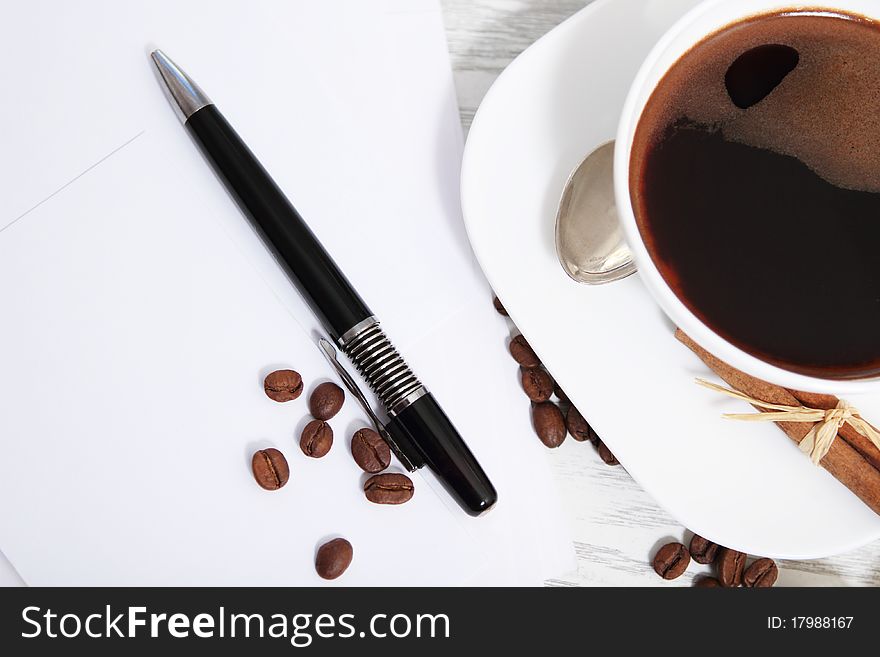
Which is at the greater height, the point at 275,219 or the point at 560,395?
the point at 275,219

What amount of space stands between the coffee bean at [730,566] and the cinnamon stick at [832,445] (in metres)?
0.22

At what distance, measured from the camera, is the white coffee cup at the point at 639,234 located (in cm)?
65

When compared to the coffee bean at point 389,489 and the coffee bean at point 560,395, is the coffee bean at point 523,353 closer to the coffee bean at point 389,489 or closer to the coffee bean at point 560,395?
the coffee bean at point 560,395

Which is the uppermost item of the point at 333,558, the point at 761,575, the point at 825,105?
the point at 825,105

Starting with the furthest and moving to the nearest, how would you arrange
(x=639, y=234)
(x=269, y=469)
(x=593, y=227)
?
(x=269, y=469) < (x=593, y=227) < (x=639, y=234)

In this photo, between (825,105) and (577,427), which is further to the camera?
(577,427)

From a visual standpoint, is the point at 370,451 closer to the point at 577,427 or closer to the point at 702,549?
the point at 577,427

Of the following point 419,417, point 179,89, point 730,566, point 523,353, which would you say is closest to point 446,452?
point 419,417

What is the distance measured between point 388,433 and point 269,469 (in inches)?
5.8

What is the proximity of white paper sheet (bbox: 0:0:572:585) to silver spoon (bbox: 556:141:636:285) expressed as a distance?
0.55 feet

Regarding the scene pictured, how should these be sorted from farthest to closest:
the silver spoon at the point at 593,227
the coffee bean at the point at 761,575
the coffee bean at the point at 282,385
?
the coffee bean at the point at 761,575 < the coffee bean at the point at 282,385 < the silver spoon at the point at 593,227

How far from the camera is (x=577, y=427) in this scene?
1.00 meters

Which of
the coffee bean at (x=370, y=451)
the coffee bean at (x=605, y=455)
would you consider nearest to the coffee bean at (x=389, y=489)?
the coffee bean at (x=370, y=451)

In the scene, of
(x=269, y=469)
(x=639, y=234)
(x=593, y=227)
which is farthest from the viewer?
(x=269, y=469)
